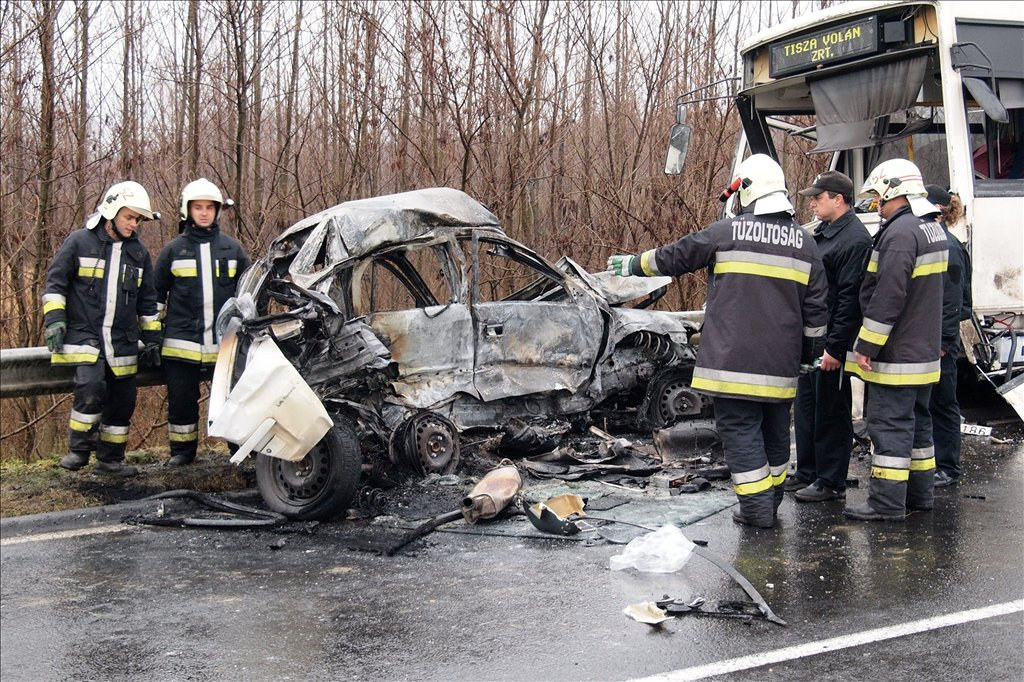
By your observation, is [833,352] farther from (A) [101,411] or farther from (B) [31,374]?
(B) [31,374]

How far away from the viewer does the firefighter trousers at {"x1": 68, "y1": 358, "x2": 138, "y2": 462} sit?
6688mm

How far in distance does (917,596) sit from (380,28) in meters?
9.18

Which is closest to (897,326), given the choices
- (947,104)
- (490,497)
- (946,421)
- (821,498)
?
(821,498)

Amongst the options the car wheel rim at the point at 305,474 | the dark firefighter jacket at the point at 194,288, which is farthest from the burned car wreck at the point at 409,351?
the dark firefighter jacket at the point at 194,288

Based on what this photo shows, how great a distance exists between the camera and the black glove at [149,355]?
23.7 ft

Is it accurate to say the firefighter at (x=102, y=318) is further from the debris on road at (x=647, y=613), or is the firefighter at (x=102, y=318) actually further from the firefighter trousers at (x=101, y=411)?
the debris on road at (x=647, y=613)

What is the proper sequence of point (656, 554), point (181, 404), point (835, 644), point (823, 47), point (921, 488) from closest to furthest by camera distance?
point (835, 644) < point (656, 554) < point (921, 488) < point (181, 404) < point (823, 47)

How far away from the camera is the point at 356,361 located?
6082 mm

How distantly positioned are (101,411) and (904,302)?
17.0 feet

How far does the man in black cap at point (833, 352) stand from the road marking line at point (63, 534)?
13.8 feet

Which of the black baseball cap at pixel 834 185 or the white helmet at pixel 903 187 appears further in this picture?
the black baseball cap at pixel 834 185

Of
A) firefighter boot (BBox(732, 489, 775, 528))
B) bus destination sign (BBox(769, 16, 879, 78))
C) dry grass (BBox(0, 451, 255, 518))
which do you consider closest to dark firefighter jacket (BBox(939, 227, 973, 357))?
firefighter boot (BBox(732, 489, 775, 528))

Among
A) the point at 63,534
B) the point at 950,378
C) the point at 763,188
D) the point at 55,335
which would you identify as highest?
the point at 763,188

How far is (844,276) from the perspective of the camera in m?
6.09
